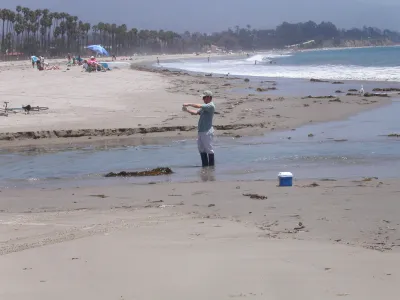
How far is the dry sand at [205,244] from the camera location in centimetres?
441

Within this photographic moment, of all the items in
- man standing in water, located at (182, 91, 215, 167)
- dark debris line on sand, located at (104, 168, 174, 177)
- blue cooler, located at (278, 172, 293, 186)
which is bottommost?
dark debris line on sand, located at (104, 168, 174, 177)

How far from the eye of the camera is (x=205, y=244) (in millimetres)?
5555

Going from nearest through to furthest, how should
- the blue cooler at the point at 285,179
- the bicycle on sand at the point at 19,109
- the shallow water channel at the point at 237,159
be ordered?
the blue cooler at the point at 285,179, the shallow water channel at the point at 237,159, the bicycle on sand at the point at 19,109

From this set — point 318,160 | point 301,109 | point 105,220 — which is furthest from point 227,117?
point 105,220

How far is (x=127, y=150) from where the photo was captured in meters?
13.5

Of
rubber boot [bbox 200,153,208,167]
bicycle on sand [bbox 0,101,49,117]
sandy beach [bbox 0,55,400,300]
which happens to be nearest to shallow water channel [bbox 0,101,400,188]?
rubber boot [bbox 200,153,208,167]

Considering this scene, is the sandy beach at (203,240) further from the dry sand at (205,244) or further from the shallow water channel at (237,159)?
the shallow water channel at (237,159)

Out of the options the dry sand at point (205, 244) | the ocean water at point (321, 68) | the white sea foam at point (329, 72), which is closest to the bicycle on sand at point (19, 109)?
the dry sand at point (205, 244)

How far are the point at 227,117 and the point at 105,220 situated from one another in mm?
11582

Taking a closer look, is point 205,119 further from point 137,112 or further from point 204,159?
point 137,112

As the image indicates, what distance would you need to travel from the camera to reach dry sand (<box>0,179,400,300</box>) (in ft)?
14.5

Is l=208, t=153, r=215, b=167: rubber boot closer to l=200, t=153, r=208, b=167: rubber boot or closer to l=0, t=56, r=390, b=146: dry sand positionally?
l=200, t=153, r=208, b=167: rubber boot

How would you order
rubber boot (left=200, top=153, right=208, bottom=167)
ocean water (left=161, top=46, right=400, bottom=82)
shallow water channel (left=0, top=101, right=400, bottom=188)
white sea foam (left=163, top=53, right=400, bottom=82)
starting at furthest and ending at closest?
ocean water (left=161, top=46, right=400, bottom=82) → white sea foam (left=163, top=53, right=400, bottom=82) → rubber boot (left=200, top=153, right=208, bottom=167) → shallow water channel (left=0, top=101, right=400, bottom=188)

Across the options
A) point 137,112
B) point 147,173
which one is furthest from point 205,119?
point 137,112
